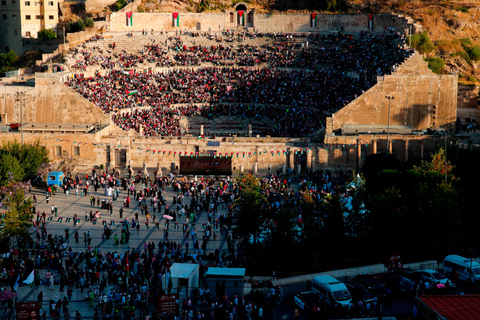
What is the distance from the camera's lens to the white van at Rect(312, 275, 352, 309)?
36812 millimetres

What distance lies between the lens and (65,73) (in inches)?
3068

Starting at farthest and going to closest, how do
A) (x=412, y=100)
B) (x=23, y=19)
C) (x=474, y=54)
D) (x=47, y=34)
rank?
(x=23, y=19), (x=47, y=34), (x=474, y=54), (x=412, y=100)

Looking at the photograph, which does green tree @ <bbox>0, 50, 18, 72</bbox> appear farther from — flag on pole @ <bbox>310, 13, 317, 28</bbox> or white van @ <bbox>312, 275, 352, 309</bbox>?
white van @ <bbox>312, 275, 352, 309</bbox>

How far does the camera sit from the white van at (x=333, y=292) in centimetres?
3681

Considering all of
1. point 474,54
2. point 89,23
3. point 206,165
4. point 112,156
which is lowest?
point 206,165

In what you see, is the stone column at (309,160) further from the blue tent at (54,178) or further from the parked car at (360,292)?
the parked car at (360,292)

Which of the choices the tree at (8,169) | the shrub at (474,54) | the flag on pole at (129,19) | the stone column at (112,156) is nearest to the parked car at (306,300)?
the tree at (8,169)

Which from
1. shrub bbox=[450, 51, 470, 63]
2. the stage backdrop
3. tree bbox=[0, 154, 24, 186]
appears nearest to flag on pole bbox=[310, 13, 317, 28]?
shrub bbox=[450, 51, 470, 63]

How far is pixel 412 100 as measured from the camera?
236 ft

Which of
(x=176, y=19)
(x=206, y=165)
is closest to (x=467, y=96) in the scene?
(x=206, y=165)

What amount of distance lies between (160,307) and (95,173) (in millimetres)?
31839

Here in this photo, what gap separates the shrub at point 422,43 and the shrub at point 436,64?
9.54 feet

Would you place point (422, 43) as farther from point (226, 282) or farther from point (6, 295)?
point (6, 295)

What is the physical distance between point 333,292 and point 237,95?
48.5 m
